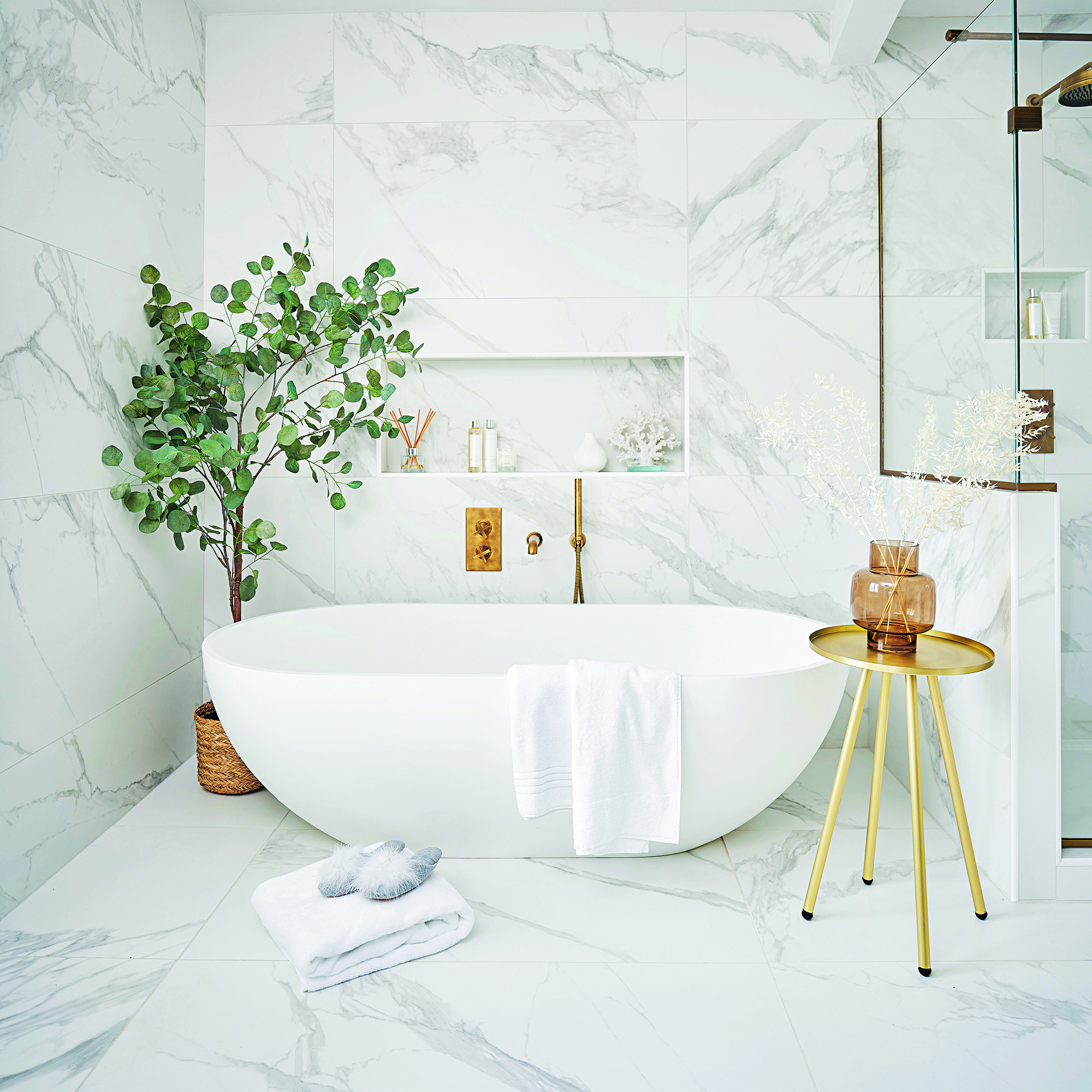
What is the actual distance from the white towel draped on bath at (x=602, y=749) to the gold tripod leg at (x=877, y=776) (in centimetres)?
47

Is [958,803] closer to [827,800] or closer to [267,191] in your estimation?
[827,800]

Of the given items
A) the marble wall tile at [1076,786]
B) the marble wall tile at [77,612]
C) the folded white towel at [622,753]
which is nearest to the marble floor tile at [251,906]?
the marble wall tile at [77,612]

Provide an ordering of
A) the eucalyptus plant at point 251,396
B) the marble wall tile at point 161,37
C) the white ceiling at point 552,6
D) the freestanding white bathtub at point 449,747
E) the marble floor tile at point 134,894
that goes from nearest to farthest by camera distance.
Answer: the marble floor tile at point 134,894 → the freestanding white bathtub at point 449,747 → the marble wall tile at point 161,37 → the eucalyptus plant at point 251,396 → the white ceiling at point 552,6

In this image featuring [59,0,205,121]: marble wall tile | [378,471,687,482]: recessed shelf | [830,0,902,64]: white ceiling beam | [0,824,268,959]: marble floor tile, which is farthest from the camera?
[378,471,687,482]: recessed shelf

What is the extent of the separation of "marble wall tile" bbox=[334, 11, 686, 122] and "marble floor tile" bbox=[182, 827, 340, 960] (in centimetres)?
252

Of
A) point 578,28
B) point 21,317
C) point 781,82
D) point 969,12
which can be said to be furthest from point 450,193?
point 969,12

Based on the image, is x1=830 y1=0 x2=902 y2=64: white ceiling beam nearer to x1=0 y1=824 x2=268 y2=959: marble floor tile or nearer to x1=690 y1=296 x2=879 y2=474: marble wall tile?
x1=690 y1=296 x2=879 y2=474: marble wall tile

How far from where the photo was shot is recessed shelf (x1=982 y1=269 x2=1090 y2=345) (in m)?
2.02

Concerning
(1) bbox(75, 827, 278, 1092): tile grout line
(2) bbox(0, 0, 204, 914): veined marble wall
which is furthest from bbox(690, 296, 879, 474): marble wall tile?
(1) bbox(75, 827, 278, 1092): tile grout line

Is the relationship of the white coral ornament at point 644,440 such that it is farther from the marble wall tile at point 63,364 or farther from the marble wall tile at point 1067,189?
the marble wall tile at point 63,364

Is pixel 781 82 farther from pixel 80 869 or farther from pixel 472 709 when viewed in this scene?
pixel 80 869

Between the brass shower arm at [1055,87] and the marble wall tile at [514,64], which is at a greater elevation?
the marble wall tile at [514,64]

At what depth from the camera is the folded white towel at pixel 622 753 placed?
1.99m

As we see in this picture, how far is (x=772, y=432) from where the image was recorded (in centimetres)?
208
